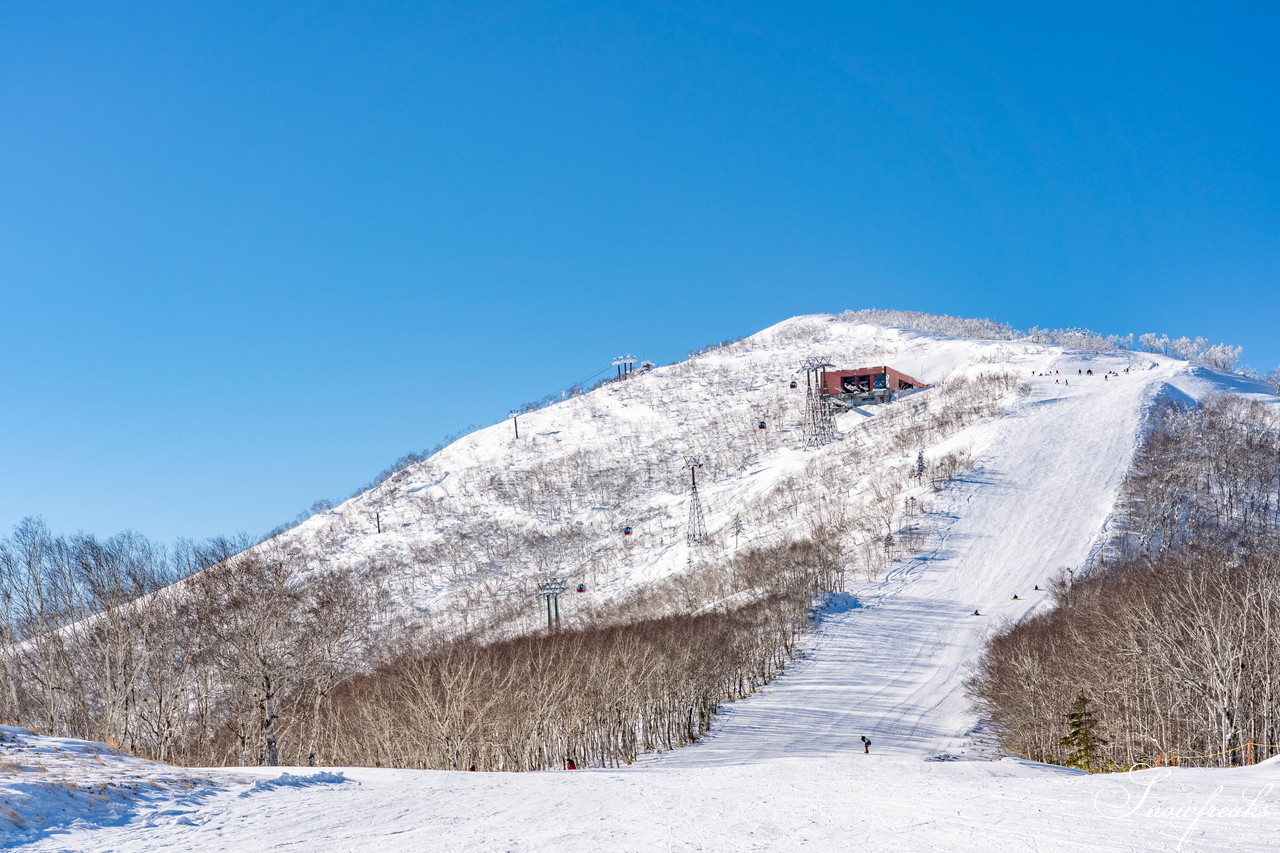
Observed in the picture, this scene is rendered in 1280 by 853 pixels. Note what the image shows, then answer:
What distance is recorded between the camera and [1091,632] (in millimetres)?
50188

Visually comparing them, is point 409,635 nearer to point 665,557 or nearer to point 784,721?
point 665,557

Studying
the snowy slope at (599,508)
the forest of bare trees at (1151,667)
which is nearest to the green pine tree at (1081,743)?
the forest of bare trees at (1151,667)

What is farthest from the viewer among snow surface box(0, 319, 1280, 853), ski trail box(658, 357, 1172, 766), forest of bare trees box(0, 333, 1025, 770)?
ski trail box(658, 357, 1172, 766)

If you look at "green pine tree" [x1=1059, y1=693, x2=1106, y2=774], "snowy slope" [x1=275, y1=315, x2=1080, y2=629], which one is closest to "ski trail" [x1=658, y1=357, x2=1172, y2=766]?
"green pine tree" [x1=1059, y1=693, x2=1106, y2=774]

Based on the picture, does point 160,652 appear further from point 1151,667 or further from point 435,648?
point 1151,667

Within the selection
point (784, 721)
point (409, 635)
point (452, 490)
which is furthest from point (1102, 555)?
→ point (452, 490)

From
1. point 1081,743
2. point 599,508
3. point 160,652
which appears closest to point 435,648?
point 160,652

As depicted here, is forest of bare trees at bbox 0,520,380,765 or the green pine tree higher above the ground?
forest of bare trees at bbox 0,520,380,765

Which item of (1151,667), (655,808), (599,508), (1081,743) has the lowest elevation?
(1081,743)

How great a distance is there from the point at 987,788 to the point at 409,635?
102 m

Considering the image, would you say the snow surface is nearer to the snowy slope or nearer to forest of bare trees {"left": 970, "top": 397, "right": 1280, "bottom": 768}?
forest of bare trees {"left": 970, "top": 397, "right": 1280, "bottom": 768}

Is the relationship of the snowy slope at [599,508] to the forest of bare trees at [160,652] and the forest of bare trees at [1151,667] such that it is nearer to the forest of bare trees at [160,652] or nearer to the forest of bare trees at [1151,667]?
the forest of bare trees at [1151,667]

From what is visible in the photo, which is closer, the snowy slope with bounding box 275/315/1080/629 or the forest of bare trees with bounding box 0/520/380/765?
the forest of bare trees with bounding box 0/520/380/765

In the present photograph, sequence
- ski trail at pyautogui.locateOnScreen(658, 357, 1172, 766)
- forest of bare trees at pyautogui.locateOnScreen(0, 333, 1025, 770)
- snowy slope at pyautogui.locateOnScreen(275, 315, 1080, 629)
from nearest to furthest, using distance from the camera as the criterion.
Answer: forest of bare trees at pyautogui.locateOnScreen(0, 333, 1025, 770) < ski trail at pyautogui.locateOnScreen(658, 357, 1172, 766) < snowy slope at pyautogui.locateOnScreen(275, 315, 1080, 629)
